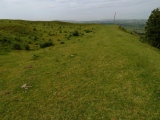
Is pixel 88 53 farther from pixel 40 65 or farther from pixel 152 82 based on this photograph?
pixel 152 82

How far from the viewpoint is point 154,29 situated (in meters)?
35.8

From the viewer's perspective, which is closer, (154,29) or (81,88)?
(81,88)

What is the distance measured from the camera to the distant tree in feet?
116

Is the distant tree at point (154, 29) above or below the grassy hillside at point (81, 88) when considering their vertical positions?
above

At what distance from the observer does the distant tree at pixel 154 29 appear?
35500 mm

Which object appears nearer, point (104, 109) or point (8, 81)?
point (104, 109)

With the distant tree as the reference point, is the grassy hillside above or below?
below

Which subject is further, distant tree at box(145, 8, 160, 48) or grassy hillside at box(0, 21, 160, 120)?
distant tree at box(145, 8, 160, 48)

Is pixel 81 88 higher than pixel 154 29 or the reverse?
the reverse

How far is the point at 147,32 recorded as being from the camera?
3747cm

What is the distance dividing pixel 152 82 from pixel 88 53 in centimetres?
956

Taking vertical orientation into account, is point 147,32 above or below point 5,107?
above

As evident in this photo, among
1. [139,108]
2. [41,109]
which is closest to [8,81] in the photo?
[41,109]

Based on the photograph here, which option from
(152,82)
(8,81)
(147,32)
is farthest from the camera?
(147,32)
